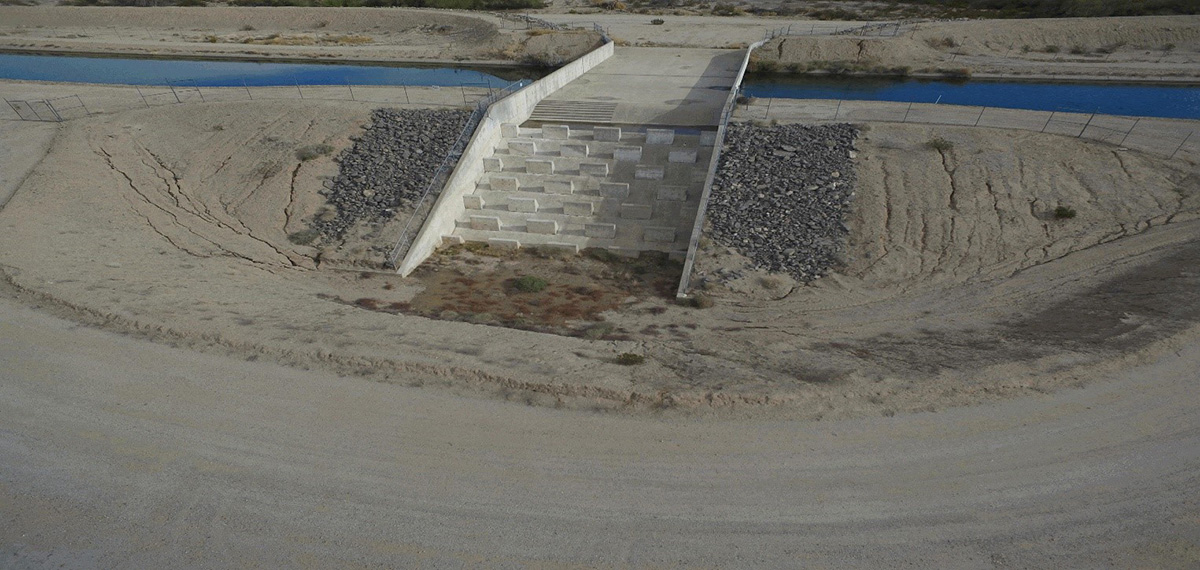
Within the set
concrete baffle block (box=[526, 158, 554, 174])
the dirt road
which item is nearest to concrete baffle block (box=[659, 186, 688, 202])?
concrete baffle block (box=[526, 158, 554, 174])

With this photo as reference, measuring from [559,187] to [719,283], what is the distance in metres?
8.77

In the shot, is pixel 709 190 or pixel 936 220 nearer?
pixel 936 220

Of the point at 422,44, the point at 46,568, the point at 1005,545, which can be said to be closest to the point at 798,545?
the point at 1005,545

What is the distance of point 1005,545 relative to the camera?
6570 millimetres

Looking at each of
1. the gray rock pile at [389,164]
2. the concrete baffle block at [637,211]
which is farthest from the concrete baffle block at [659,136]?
the gray rock pile at [389,164]

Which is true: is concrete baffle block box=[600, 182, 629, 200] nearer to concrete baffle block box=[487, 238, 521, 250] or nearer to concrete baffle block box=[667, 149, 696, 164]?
concrete baffle block box=[667, 149, 696, 164]

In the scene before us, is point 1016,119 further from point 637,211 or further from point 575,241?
point 575,241

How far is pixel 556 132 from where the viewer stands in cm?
2331

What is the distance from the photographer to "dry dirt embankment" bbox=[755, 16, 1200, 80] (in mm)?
32719

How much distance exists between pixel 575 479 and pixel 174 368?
825cm

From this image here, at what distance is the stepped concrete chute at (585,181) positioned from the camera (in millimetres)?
19609

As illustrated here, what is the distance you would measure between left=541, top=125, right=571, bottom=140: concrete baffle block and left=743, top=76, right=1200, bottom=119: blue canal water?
15.9m

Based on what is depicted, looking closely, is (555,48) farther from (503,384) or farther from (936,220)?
(503,384)

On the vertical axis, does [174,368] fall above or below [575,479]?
below
